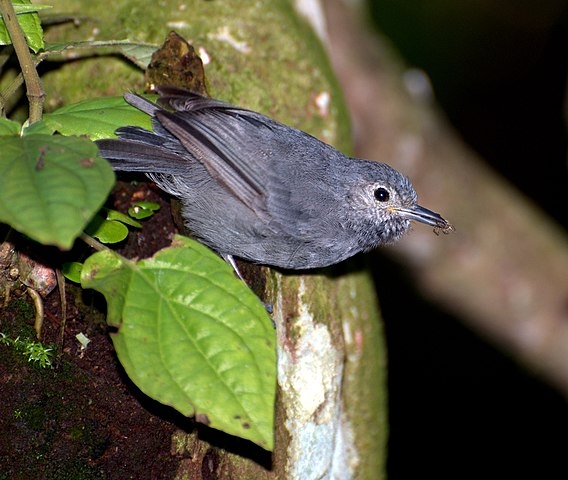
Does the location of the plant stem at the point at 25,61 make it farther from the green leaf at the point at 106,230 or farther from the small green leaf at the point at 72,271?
the small green leaf at the point at 72,271

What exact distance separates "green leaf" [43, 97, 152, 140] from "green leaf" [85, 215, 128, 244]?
0.32 m

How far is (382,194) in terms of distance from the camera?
153 inches

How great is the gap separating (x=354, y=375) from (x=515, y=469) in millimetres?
4386

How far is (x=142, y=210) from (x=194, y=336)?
94 centimetres

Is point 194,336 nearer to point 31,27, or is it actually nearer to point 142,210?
point 142,210

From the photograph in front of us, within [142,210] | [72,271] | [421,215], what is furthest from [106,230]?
[421,215]

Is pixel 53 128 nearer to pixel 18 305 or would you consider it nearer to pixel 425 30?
pixel 18 305

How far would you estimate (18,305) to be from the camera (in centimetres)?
276

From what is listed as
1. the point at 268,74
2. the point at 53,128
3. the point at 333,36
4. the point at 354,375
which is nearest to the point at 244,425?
the point at 53,128

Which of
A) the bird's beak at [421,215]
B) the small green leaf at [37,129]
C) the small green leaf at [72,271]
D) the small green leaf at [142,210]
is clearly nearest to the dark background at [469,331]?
the bird's beak at [421,215]

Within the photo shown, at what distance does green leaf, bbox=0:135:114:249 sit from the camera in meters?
2.11

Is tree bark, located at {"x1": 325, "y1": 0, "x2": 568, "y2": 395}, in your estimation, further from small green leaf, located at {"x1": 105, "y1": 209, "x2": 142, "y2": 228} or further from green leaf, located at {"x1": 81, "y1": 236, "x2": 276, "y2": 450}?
green leaf, located at {"x1": 81, "y1": 236, "x2": 276, "y2": 450}

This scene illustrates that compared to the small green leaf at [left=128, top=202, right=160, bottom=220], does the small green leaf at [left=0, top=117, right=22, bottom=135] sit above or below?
above

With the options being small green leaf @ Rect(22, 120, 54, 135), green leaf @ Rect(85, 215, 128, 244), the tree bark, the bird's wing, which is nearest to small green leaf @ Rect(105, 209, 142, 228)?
green leaf @ Rect(85, 215, 128, 244)
